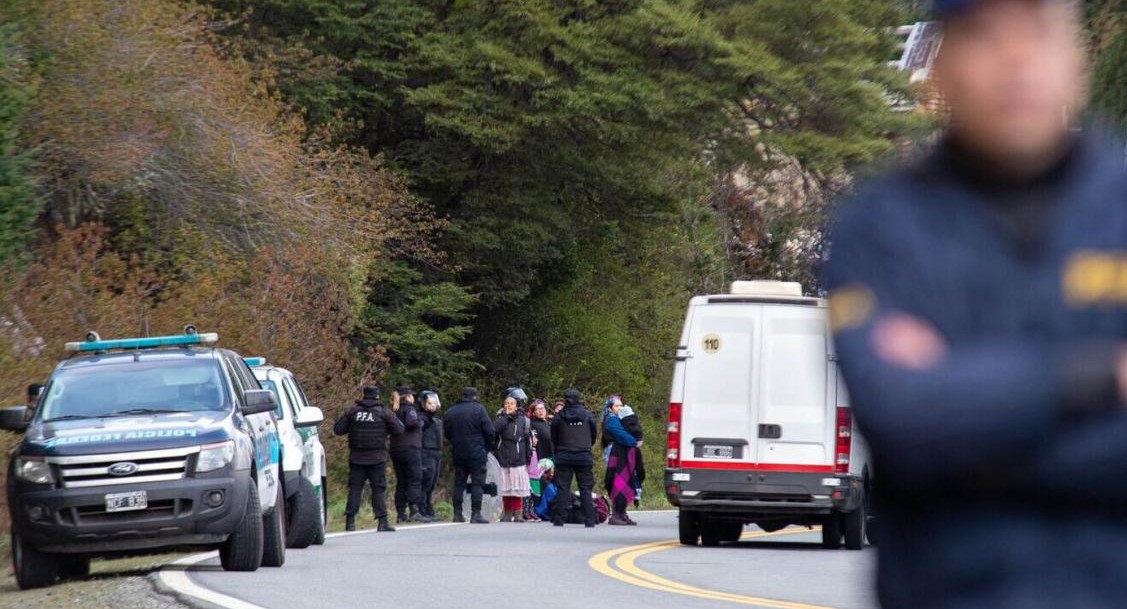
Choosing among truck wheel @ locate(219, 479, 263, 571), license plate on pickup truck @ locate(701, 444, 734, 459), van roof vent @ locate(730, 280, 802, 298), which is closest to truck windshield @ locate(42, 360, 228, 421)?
truck wheel @ locate(219, 479, 263, 571)

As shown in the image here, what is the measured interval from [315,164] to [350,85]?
5003 mm

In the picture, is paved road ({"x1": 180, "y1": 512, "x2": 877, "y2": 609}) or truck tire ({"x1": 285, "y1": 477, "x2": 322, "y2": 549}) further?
truck tire ({"x1": 285, "y1": 477, "x2": 322, "y2": 549})

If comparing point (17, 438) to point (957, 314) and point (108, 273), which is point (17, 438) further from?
point (957, 314)

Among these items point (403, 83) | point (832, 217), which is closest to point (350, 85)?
point (403, 83)

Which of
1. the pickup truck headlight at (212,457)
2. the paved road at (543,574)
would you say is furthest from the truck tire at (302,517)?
the pickup truck headlight at (212,457)

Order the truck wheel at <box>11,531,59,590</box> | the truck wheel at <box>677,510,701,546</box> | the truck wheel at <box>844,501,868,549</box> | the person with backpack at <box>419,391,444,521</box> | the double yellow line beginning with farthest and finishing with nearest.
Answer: the person with backpack at <box>419,391,444,521</box>
the truck wheel at <box>677,510,701,546</box>
the truck wheel at <box>844,501,868,549</box>
the truck wheel at <box>11,531,59,590</box>
the double yellow line

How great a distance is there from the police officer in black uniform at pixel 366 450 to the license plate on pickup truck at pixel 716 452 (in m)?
5.84

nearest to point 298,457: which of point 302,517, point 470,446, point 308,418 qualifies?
point 302,517

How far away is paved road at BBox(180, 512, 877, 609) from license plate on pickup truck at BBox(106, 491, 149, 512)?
2.52 feet

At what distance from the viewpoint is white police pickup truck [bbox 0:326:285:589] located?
14.7m

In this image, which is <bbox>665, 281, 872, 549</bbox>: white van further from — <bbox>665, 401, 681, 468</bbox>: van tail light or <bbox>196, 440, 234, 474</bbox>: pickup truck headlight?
<bbox>196, 440, 234, 474</bbox>: pickup truck headlight

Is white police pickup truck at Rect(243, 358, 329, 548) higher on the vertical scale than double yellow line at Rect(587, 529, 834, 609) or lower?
higher

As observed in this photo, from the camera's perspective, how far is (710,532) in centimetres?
2223

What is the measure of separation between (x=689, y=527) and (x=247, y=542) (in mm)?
7309
